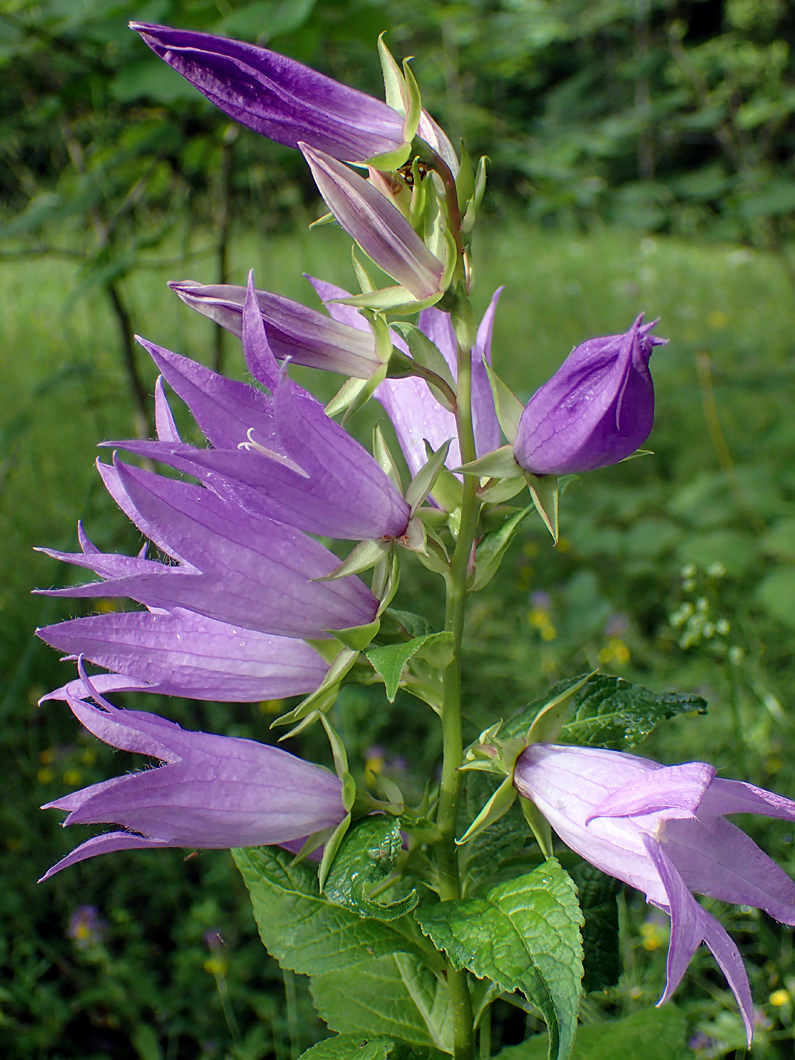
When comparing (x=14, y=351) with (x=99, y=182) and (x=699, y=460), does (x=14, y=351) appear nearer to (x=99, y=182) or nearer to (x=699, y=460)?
(x=99, y=182)

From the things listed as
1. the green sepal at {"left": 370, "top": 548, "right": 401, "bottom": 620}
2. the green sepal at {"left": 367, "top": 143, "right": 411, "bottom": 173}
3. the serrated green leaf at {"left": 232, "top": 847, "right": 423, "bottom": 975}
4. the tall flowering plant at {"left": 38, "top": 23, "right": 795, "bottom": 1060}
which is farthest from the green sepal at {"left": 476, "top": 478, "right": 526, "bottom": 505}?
the serrated green leaf at {"left": 232, "top": 847, "right": 423, "bottom": 975}

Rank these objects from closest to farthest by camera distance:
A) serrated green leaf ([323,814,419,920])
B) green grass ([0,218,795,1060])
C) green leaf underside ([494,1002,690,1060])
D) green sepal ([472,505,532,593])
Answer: serrated green leaf ([323,814,419,920]) < green sepal ([472,505,532,593]) < green leaf underside ([494,1002,690,1060]) < green grass ([0,218,795,1060])

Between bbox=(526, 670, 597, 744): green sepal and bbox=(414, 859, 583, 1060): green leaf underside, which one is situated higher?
bbox=(526, 670, 597, 744): green sepal

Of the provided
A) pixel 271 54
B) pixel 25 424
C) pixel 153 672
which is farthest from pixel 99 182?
pixel 153 672

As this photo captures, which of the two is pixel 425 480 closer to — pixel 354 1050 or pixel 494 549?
pixel 494 549

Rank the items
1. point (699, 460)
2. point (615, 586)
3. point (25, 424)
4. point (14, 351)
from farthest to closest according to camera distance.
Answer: point (14, 351) < point (699, 460) < point (615, 586) < point (25, 424)

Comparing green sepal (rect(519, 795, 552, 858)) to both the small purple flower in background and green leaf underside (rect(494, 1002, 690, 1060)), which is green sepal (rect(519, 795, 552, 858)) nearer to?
green leaf underside (rect(494, 1002, 690, 1060))
